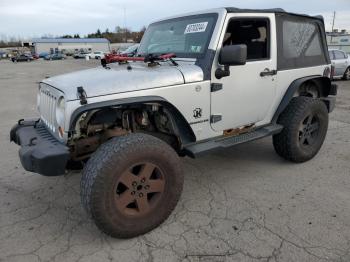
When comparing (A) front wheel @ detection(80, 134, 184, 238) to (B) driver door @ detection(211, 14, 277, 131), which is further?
(B) driver door @ detection(211, 14, 277, 131)

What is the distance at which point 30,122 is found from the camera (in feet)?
12.3

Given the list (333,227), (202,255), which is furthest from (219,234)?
(333,227)

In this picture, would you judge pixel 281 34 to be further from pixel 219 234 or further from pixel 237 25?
pixel 219 234

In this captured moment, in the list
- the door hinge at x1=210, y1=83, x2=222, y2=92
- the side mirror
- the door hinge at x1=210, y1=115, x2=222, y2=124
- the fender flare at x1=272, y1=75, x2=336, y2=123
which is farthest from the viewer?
the fender flare at x1=272, y1=75, x2=336, y2=123

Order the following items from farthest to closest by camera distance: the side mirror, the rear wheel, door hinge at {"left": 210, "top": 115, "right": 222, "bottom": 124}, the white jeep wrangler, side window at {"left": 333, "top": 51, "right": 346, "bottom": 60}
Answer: the rear wheel, side window at {"left": 333, "top": 51, "right": 346, "bottom": 60}, door hinge at {"left": 210, "top": 115, "right": 222, "bottom": 124}, the side mirror, the white jeep wrangler

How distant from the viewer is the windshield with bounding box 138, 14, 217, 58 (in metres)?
3.49

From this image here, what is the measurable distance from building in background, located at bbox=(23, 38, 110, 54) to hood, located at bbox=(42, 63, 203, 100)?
275 feet

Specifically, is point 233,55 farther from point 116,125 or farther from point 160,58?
point 116,125

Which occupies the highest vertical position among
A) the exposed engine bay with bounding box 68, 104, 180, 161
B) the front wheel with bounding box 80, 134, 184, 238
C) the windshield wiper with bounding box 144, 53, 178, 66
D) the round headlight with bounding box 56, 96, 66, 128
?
the windshield wiper with bounding box 144, 53, 178, 66

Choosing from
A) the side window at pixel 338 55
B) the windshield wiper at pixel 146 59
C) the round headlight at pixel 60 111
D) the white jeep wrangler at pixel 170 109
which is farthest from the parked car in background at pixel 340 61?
the round headlight at pixel 60 111

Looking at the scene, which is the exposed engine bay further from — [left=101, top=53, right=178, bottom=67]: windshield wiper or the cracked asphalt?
the cracked asphalt

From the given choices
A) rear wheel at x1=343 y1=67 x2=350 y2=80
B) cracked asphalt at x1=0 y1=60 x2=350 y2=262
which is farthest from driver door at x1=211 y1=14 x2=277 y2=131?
rear wheel at x1=343 y1=67 x2=350 y2=80

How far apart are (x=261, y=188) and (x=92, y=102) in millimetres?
2239

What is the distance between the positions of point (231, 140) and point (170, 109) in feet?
3.04
